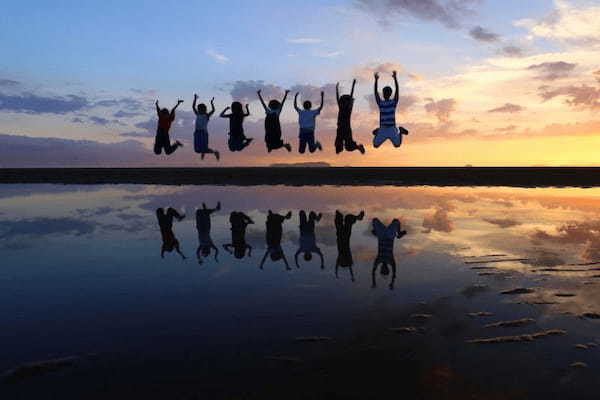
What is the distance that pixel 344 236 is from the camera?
10883 mm

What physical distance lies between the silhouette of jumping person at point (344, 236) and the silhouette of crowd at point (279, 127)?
2545 millimetres

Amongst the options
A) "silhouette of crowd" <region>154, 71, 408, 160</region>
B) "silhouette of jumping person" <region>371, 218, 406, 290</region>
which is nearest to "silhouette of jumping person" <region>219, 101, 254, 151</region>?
"silhouette of crowd" <region>154, 71, 408, 160</region>

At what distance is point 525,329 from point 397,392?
2.06 meters

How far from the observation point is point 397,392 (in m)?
3.72

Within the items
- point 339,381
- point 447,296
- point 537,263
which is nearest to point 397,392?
point 339,381

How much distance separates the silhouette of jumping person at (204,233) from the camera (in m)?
9.31

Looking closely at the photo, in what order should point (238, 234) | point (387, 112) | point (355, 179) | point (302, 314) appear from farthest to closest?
point (355, 179), point (387, 112), point (238, 234), point (302, 314)

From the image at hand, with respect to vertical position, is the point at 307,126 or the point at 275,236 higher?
the point at 307,126

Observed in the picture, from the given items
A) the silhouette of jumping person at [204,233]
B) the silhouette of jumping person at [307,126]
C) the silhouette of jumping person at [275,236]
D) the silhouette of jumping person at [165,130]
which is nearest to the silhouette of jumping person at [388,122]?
the silhouette of jumping person at [307,126]

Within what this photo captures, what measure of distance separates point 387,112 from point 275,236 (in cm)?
607

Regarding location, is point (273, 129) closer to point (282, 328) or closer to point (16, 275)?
point (16, 275)

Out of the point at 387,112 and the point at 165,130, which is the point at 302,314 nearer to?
the point at 387,112

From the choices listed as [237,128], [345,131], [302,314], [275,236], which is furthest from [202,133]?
[302,314]

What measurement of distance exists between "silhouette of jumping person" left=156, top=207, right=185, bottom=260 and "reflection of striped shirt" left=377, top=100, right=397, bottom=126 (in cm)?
683
